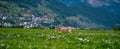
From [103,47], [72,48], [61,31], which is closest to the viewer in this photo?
[72,48]

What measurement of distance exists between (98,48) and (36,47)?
4664 millimetres

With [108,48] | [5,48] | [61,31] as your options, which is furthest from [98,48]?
[61,31]

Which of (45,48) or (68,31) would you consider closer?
(45,48)

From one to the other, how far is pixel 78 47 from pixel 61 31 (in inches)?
801

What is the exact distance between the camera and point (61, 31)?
36531 mm

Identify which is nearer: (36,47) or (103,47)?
(36,47)

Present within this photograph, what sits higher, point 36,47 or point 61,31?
point 36,47

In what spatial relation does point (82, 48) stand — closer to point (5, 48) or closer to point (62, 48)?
point (62, 48)

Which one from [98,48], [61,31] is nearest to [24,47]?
[98,48]

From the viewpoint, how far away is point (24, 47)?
49.4 ft

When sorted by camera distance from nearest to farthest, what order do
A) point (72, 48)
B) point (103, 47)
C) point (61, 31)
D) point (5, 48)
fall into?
point (5, 48) → point (72, 48) → point (103, 47) → point (61, 31)

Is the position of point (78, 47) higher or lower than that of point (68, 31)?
higher

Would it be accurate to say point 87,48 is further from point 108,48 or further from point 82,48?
point 108,48

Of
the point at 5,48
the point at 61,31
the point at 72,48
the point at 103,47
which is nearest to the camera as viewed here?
the point at 5,48
